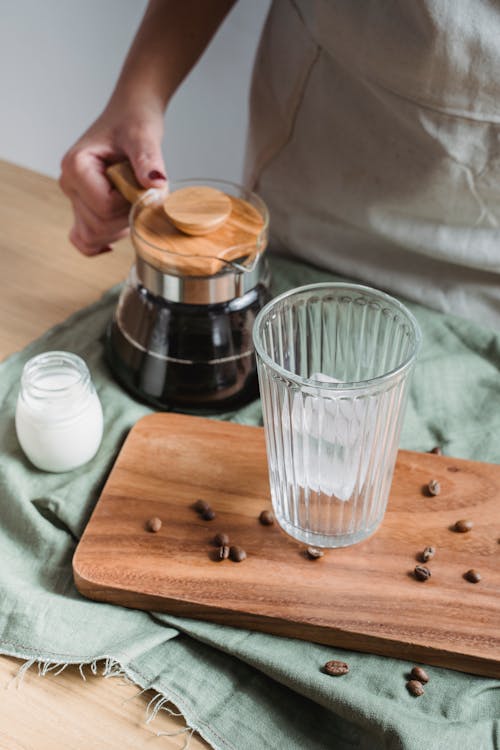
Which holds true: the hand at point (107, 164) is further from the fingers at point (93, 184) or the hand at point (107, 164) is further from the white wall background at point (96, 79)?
the white wall background at point (96, 79)

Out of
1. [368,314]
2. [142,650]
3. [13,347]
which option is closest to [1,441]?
[13,347]

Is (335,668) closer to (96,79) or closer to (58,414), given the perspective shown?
(58,414)

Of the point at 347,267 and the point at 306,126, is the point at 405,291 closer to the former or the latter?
the point at 347,267

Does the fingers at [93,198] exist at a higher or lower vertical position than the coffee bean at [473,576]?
higher

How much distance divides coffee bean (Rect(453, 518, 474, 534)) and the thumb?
0.48 m

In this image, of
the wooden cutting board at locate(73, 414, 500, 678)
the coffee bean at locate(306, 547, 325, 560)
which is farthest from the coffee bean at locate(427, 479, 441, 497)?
the coffee bean at locate(306, 547, 325, 560)

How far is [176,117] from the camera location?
5.67ft

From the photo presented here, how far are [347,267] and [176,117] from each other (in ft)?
2.22

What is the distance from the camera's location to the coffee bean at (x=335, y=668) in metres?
0.78

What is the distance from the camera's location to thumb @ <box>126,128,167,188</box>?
1.02m

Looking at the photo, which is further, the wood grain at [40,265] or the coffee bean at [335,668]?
the wood grain at [40,265]

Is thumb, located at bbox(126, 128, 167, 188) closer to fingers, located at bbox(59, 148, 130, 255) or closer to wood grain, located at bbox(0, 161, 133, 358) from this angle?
fingers, located at bbox(59, 148, 130, 255)

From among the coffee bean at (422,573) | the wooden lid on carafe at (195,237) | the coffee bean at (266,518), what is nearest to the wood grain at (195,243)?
the wooden lid on carafe at (195,237)

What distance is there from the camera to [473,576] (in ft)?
2.73
